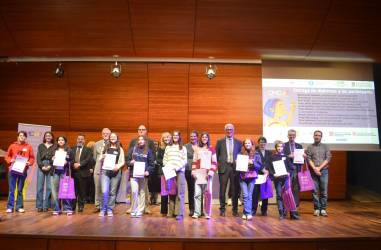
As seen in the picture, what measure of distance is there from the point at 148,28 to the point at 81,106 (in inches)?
127

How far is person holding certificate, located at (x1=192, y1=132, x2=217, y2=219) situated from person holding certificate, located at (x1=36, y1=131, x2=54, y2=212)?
270 cm

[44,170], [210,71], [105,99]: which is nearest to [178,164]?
[44,170]

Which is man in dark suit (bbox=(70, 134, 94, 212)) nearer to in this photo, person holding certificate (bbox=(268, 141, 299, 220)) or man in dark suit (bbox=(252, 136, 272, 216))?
man in dark suit (bbox=(252, 136, 272, 216))

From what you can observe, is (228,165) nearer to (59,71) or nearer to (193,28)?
(193,28)

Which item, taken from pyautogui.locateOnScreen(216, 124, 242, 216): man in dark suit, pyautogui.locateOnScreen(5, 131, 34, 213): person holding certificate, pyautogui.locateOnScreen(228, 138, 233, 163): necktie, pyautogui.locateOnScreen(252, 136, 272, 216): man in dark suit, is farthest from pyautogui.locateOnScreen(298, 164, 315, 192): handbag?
pyautogui.locateOnScreen(5, 131, 34, 213): person holding certificate

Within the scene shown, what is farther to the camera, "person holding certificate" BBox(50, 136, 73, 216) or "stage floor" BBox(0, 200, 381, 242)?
"person holding certificate" BBox(50, 136, 73, 216)

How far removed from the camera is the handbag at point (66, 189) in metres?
6.23

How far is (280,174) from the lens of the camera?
19.9 feet

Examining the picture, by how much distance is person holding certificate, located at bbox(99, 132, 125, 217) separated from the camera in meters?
6.04

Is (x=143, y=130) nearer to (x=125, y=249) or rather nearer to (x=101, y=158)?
(x=101, y=158)

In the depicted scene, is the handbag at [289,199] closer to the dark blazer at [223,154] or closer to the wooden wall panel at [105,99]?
the dark blazer at [223,154]

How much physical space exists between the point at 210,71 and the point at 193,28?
1.63 m

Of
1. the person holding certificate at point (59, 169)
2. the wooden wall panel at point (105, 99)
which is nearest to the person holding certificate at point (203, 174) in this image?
the person holding certificate at point (59, 169)

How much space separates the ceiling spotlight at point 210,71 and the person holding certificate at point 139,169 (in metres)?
2.76
